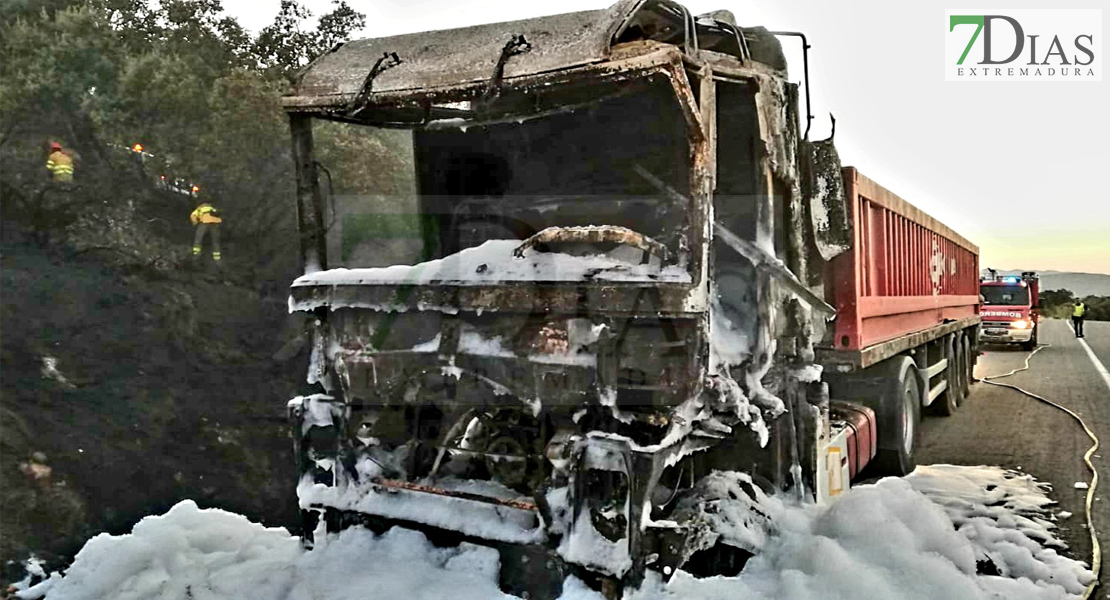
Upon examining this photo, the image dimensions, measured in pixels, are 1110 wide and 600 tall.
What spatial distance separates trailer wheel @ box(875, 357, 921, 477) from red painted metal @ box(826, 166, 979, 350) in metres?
0.33

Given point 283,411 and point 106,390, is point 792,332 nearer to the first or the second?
point 283,411

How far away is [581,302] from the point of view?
2.70 meters

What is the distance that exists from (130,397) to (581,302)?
6522mm

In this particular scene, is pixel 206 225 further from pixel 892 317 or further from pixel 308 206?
pixel 892 317

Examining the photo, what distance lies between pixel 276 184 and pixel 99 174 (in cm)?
225

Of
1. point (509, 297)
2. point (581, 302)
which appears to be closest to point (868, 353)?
point (581, 302)

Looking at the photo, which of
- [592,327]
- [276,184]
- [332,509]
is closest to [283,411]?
[276,184]

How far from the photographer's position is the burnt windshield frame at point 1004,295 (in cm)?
1792

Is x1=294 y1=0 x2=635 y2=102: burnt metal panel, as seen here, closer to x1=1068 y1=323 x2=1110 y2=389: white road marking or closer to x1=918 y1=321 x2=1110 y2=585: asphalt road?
x1=918 y1=321 x2=1110 y2=585: asphalt road

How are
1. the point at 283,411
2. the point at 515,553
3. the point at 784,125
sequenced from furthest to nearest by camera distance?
1. the point at 283,411
2. the point at 784,125
3. the point at 515,553

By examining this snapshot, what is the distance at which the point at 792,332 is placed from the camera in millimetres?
3648

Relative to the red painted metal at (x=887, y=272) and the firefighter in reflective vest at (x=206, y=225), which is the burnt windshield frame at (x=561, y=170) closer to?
the red painted metal at (x=887, y=272)

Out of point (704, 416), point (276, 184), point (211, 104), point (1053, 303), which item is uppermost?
point (211, 104)

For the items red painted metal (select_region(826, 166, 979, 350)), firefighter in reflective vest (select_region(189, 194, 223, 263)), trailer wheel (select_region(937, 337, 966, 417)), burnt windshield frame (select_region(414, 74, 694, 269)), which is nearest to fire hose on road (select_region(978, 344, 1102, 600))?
trailer wheel (select_region(937, 337, 966, 417))
